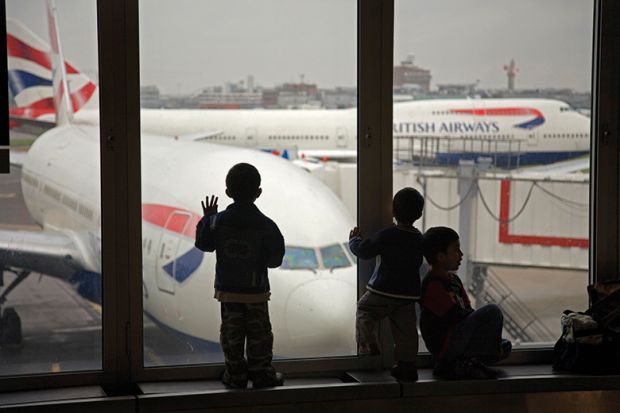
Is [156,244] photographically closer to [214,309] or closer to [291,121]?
[214,309]

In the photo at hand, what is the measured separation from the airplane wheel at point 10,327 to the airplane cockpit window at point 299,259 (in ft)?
3.51

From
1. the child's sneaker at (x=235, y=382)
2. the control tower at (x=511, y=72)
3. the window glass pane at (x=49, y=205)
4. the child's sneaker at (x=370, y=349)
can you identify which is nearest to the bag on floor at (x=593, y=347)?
the child's sneaker at (x=370, y=349)

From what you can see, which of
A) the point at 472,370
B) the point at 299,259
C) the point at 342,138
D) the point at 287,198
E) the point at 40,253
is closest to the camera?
the point at 40,253

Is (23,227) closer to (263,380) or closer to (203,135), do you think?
(203,135)

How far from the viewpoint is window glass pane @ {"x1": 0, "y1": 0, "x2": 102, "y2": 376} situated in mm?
2953

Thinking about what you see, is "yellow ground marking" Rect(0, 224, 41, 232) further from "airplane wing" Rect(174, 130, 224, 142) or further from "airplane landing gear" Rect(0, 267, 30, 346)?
"airplane wing" Rect(174, 130, 224, 142)

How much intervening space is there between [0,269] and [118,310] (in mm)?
410

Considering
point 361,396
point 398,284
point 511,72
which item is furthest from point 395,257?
point 511,72

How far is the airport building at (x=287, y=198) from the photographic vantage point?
9.75 feet

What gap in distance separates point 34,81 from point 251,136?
2.64 feet

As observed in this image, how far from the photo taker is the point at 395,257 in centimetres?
303

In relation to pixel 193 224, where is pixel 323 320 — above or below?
below

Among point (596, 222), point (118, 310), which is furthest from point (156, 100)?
point (596, 222)

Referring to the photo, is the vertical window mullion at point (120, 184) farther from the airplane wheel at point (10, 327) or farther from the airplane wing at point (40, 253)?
the airplane wheel at point (10, 327)
